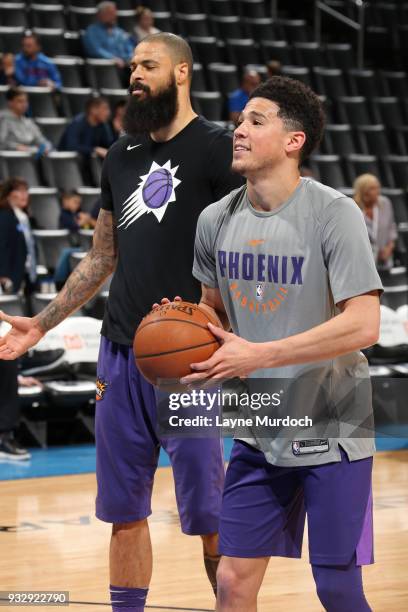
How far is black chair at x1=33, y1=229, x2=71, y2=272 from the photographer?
9.38 m

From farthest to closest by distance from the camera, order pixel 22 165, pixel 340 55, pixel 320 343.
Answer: pixel 340 55, pixel 22 165, pixel 320 343

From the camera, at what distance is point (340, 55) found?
14.1 metres

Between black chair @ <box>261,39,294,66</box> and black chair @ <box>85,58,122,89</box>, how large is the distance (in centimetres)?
218

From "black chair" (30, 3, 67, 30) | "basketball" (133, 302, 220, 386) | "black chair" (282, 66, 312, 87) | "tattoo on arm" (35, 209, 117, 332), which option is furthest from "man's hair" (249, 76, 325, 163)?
"black chair" (282, 66, 312, 87)

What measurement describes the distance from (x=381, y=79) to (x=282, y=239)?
11.6 metres

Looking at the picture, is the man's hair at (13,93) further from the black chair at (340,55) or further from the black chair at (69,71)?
the black chair at (340,55)

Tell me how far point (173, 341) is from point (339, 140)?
10276mm

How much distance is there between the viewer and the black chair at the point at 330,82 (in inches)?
521

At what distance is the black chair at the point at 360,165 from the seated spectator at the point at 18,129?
3.44m

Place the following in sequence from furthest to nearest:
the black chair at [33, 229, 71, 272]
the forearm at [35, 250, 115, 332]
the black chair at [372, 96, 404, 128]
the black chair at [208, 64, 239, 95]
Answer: the black chair at [372, 96, 404, 128] → the black chair at [208, 64, 239, 95] → the black chair at [33, 229, 71, 272] → the forearm at [35, 250, 115, 332]

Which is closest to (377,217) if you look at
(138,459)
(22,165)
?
(22,165)

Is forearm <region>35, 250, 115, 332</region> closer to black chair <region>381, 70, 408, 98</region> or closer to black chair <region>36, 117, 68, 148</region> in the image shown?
black chair <region>36, 117, 68, 148</region>

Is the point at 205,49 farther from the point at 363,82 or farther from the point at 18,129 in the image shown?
the point at 18,129

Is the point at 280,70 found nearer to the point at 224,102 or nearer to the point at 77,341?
the point at 224,102
